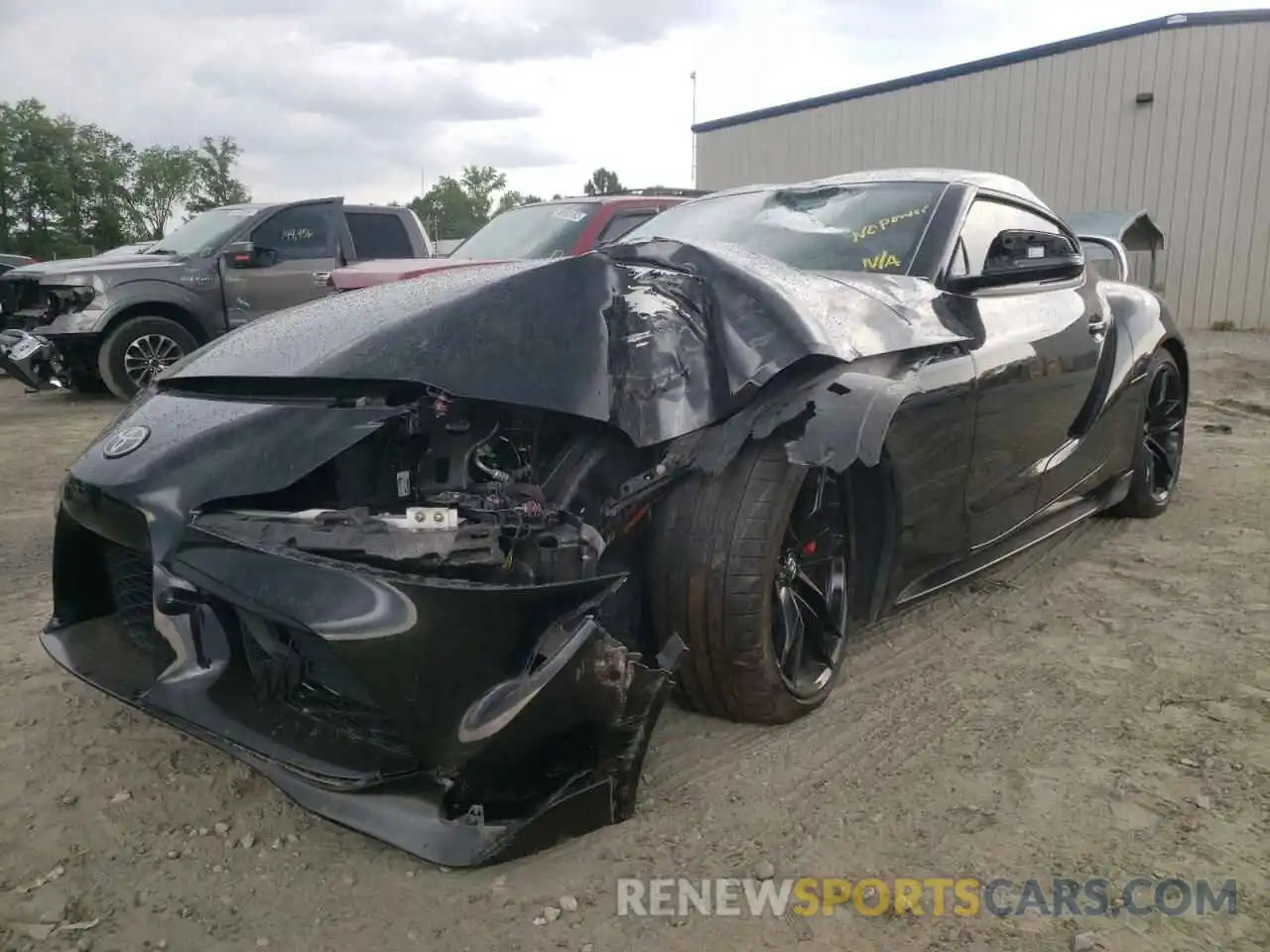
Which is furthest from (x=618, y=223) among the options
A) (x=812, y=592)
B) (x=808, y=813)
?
(x=808, y=813)

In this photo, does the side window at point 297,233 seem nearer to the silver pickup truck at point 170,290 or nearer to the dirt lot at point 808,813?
the silver pickup truck at point 170,290

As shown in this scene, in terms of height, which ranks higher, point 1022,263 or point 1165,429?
point 1022,263

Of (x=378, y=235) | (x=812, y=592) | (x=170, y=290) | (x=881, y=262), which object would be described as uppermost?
(x=881, y=262)

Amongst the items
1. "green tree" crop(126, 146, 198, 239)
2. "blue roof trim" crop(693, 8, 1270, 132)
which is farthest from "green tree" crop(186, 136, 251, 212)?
"blue roof trim" crop(693, 8, 1270, 132)

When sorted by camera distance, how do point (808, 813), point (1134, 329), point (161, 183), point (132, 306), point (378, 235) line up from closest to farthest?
point (808, 813) < point (1134, 329) < point (132, 306) < point (378, 235) < point (161, 183)

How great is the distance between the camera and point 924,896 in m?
2.01

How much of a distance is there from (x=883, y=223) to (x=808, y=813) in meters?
2.02

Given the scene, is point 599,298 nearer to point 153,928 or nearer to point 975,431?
point 975,431

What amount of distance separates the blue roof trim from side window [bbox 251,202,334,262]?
1223cm

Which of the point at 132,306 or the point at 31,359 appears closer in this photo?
the point at 31,359

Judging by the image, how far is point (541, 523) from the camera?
2.11 metres

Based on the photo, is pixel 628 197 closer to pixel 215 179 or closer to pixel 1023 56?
pixel 1023 56

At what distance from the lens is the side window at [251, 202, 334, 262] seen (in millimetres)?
9188

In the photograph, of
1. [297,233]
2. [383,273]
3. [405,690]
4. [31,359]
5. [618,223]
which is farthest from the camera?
[297,233]
